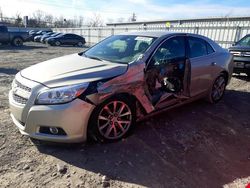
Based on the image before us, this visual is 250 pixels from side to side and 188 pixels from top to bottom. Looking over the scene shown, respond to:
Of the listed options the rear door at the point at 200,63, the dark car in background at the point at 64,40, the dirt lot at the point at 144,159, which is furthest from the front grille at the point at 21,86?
the dark car in background at the point at 64,40

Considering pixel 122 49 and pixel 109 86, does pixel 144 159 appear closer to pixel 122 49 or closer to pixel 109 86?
pixel 109 86

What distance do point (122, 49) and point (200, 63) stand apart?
1.68m

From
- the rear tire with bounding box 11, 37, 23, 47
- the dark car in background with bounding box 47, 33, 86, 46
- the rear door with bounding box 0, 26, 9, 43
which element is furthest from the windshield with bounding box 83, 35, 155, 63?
the dark car in background with bounding box 47, 33, 86, 46

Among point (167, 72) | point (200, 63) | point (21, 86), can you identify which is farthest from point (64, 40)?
point (21, 86)

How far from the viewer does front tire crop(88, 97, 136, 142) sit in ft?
12.1

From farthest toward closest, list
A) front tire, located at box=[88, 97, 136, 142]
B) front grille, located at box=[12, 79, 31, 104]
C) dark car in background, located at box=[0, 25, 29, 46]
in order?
1. dark car in background, located at box=[0, 25, 29, 46]
2. front tire, located at box=[88, 97, 136, 142]
3. front grille, located at box=[12, 79, 31, 104]

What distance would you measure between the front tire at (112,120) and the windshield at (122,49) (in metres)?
0.78

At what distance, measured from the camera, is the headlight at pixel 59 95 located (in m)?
3.40

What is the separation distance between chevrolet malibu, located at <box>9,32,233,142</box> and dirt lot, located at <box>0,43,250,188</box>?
0.28 metres

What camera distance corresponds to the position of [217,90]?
6.17 m

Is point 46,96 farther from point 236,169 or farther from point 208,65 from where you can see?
point 208,65

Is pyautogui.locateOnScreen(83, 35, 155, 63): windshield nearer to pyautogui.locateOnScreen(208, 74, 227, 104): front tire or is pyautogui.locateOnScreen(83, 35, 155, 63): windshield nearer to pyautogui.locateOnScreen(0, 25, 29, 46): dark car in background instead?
pyautogui.locateOnScreen(208, 74, 227, 104): front tire

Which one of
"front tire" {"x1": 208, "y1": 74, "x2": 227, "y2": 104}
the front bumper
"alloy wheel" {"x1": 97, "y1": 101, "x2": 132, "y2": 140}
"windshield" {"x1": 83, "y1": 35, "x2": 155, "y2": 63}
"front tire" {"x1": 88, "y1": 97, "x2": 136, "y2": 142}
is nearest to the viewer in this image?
the front bumper

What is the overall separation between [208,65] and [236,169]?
259 centimetres
